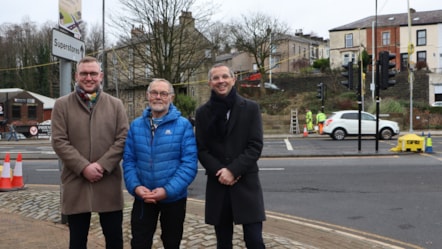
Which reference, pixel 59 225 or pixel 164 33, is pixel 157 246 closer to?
pixel 59 225

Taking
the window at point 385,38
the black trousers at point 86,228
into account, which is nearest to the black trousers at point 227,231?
the black trousers at point 86,228

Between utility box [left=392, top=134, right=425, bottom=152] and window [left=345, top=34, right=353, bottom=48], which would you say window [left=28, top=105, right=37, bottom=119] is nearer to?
utility box [left=392, top=134, right=425, bottom=152]

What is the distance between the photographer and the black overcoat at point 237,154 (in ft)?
11.8

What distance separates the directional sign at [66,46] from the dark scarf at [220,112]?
3.00 meters

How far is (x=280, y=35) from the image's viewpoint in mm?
49594

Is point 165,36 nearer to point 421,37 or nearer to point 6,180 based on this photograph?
point 6,180

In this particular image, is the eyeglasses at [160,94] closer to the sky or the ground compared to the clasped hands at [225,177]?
closer to the sky

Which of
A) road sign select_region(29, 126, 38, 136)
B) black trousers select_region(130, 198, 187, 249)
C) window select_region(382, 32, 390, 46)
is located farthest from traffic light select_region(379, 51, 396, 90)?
window select_region(382, 32, 390, 46)

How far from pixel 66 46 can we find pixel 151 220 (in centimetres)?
330

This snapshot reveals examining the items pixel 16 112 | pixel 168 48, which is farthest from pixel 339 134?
pixel 16 112

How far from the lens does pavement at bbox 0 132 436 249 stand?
4.95m

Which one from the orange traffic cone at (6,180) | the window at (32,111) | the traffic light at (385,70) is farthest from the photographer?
the window at (32,111)

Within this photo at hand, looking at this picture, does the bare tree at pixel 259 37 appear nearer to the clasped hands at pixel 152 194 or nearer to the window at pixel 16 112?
the window at pixel 16 112

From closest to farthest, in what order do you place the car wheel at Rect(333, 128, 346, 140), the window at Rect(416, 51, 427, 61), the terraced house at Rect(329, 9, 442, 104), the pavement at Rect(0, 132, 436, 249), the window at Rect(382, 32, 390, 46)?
the pavement at Rect(0, 132, 436, 249), the car wheel at Rect(333, 128, 346, 140), the terraced house at Rect(329, 9, 442, 104), the window at Rect(416, 51, 427, 61), the window at Rect(382, 32, 390, 46)
